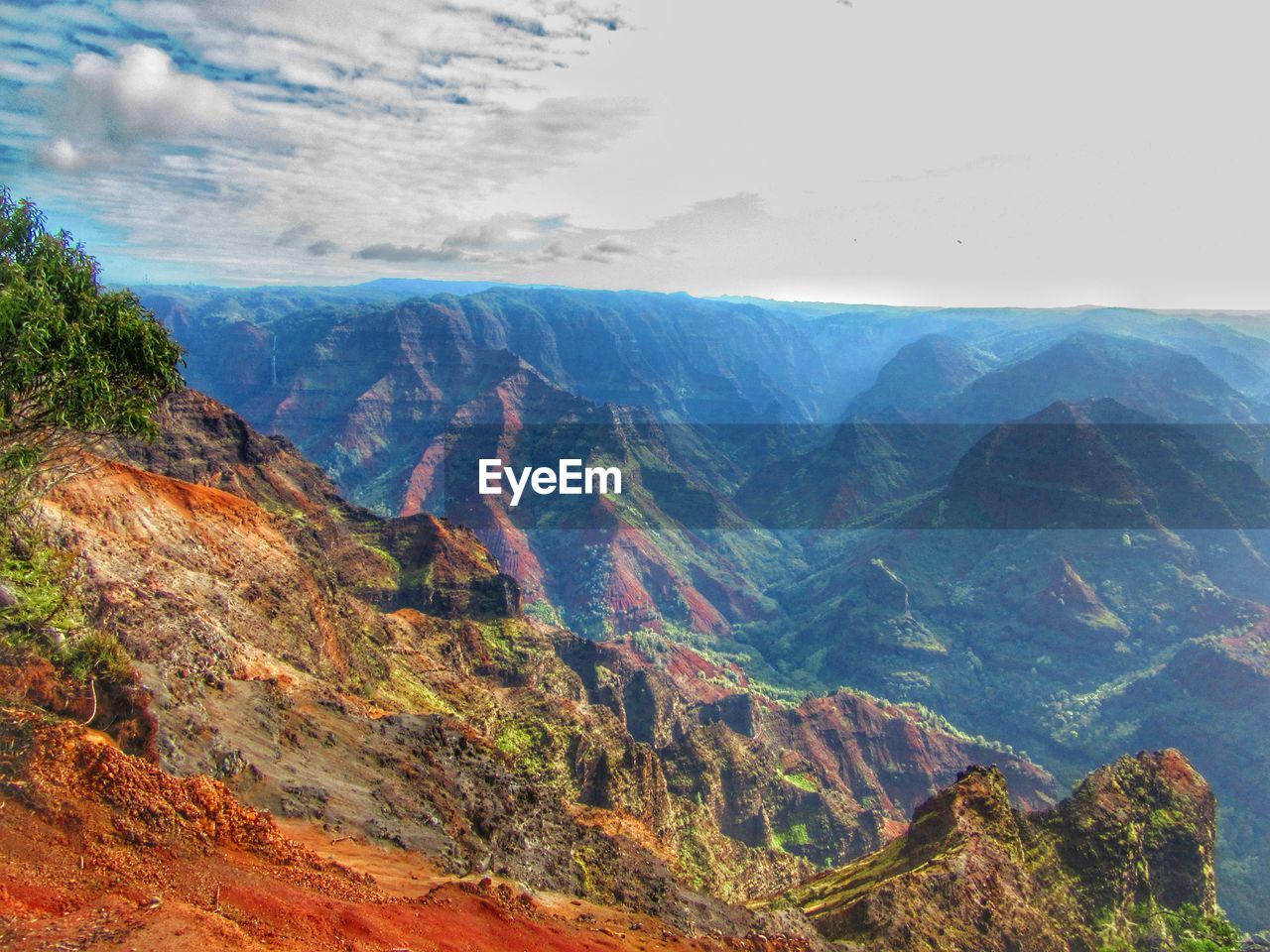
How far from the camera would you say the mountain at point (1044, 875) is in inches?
1141

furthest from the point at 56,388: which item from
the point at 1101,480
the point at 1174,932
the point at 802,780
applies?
the point at 1101,480

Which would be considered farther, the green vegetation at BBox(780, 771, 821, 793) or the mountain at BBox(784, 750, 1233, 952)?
the green vegetation at BBox(780, 771, 821, 793)

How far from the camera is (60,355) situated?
14109mm

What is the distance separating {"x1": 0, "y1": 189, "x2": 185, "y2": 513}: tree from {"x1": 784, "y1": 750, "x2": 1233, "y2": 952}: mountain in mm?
32312

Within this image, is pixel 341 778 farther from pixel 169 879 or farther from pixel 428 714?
pixel 169 879

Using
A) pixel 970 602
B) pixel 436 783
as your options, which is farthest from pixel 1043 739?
pixel 436 783

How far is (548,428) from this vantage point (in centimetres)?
18088

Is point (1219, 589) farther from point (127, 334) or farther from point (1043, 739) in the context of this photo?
point (127, 334)

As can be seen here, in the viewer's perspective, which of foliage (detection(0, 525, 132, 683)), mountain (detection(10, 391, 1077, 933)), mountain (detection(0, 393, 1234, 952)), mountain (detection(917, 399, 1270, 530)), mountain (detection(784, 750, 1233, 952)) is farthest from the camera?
mountain (detection(917, 399, 1270, 530))

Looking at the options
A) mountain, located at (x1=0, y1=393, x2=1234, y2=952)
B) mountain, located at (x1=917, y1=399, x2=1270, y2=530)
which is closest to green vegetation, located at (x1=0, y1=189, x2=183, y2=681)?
mountain, located at (x1=0, y1=393, x2=1234, y2=952)

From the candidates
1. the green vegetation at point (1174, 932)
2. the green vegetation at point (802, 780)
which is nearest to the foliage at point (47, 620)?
the green vegetation at point (1174, 932)

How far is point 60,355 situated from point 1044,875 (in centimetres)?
4278

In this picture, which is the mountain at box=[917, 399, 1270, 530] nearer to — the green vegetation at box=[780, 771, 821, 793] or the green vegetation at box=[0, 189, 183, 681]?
the green vegetation at box=[780, 771, 821, 793]

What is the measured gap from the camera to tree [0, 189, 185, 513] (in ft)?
44.9
